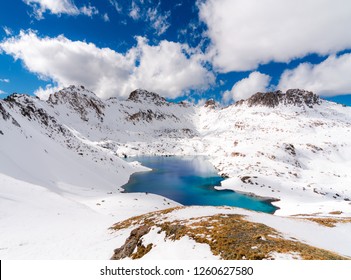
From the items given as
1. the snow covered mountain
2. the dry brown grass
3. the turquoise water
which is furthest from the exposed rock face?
the turquoise water

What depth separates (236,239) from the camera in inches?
375

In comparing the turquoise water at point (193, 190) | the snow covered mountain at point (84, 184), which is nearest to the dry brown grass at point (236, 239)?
the snow covered mountain at point (84, 184)

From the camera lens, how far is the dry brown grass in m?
8.07

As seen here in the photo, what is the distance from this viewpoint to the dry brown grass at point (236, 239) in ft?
26.5

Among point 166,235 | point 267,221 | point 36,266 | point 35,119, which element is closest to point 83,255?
point 36,266

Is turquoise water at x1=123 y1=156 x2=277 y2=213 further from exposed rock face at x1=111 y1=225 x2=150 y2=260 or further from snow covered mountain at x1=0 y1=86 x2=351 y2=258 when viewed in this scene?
exposed rock face at x1=111 y1=225 x2=150 y2=260

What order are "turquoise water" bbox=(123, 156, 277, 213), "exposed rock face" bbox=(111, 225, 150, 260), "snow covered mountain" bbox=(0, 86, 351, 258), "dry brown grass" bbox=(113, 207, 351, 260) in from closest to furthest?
"dry brown grass" bbox=(113, 207, 351, 260) → "exposed rock face" bbox=(111, 225, 150, 260) → "snow covered mountain" bbox=(0, 86, 351, 258) → "turquoise water" bbox=(123, 156, 277, 213)

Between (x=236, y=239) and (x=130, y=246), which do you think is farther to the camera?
(x=130, y=246)

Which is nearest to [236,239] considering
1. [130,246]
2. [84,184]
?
[130,246]

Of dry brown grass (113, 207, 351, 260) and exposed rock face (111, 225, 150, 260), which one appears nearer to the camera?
dry brown grass (113, 207, 351, 260)

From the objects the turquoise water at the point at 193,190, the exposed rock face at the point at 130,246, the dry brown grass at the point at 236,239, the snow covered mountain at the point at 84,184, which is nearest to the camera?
the dry brown grass at the point at 236,239

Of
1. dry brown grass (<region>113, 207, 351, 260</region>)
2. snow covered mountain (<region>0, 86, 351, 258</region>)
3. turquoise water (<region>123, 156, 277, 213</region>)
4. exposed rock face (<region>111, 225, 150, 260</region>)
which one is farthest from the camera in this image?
turquoise water (<region>123, 156, 277, 213</region>)

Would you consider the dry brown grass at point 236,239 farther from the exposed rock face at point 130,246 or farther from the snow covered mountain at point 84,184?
the snow covered mountain at point 84,184

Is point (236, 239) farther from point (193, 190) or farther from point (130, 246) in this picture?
point (193, 190)
